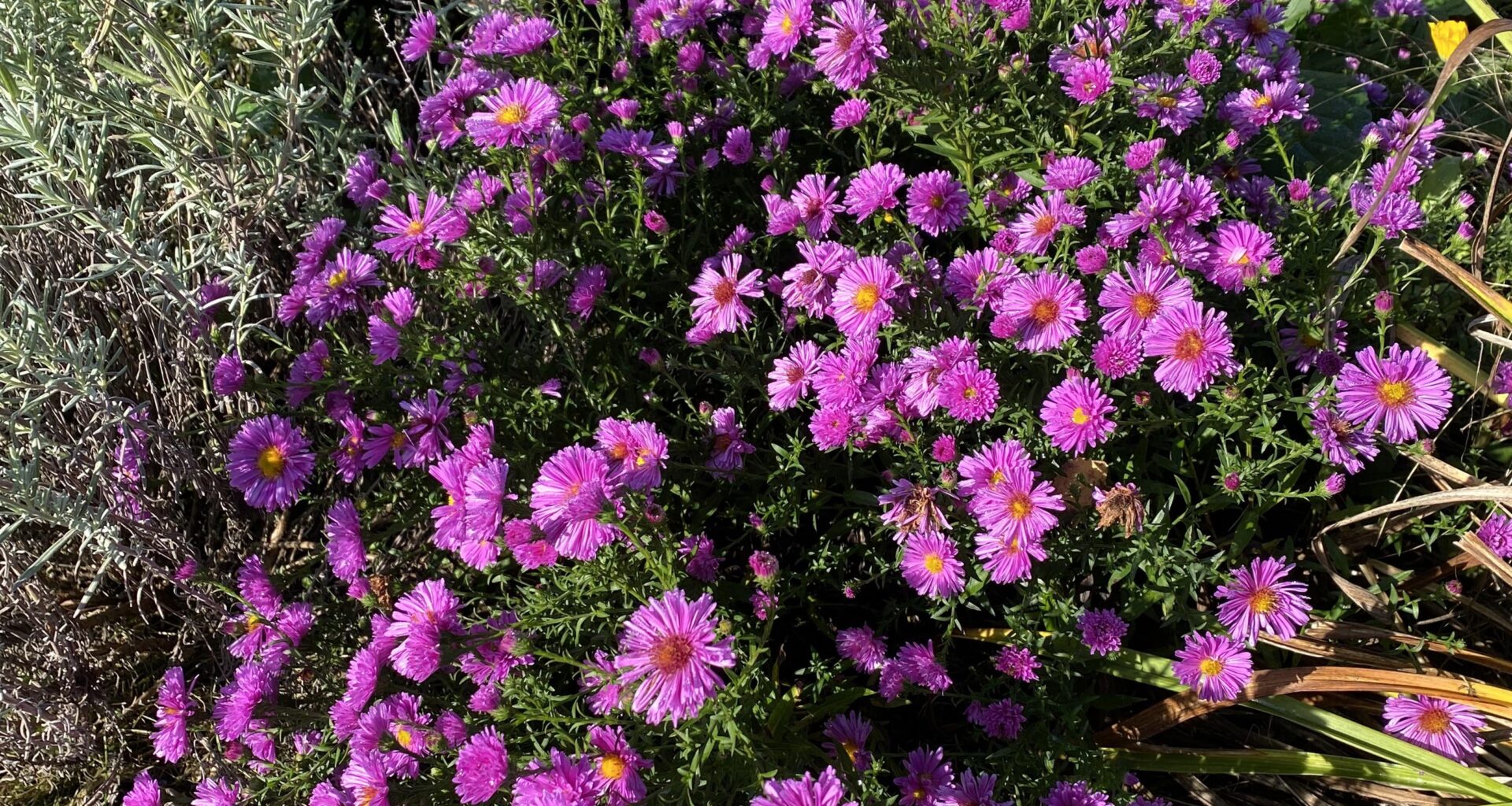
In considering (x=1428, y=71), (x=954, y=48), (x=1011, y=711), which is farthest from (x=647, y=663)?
(x=1428, y=71)

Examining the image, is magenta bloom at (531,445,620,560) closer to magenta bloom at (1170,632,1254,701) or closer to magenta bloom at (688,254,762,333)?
magenta bloom at (688,254,762,333)

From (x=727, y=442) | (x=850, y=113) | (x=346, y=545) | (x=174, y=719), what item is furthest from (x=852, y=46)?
(x=174, y=719)

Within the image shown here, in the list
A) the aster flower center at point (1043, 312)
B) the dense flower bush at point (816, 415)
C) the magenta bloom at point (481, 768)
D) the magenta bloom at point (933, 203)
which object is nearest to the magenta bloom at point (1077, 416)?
the dense flower bush at point (816, 415)

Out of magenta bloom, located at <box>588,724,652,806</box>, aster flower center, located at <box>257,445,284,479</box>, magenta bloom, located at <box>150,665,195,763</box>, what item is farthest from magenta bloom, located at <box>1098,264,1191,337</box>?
magenta bloom, located at <box>150,665,195,763</box>

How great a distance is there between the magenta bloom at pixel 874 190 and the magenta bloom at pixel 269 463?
1204 millimetres

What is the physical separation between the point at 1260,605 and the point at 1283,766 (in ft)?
1.07

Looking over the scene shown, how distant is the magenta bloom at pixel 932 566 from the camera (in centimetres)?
167

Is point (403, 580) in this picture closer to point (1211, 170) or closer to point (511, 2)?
point (511, 2)

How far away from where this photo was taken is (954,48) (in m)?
1.93

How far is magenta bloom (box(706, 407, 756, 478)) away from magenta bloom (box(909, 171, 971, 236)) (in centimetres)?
57

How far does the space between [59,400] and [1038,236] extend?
7.46ft

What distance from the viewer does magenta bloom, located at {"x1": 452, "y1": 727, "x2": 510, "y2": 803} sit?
1.48m

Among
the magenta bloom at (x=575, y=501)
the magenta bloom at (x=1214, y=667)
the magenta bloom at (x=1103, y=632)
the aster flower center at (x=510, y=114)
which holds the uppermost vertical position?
the magenta bloom at (x=1214, y=667)

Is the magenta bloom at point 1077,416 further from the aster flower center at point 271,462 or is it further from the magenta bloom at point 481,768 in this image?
the aster flower center at point 271,462
